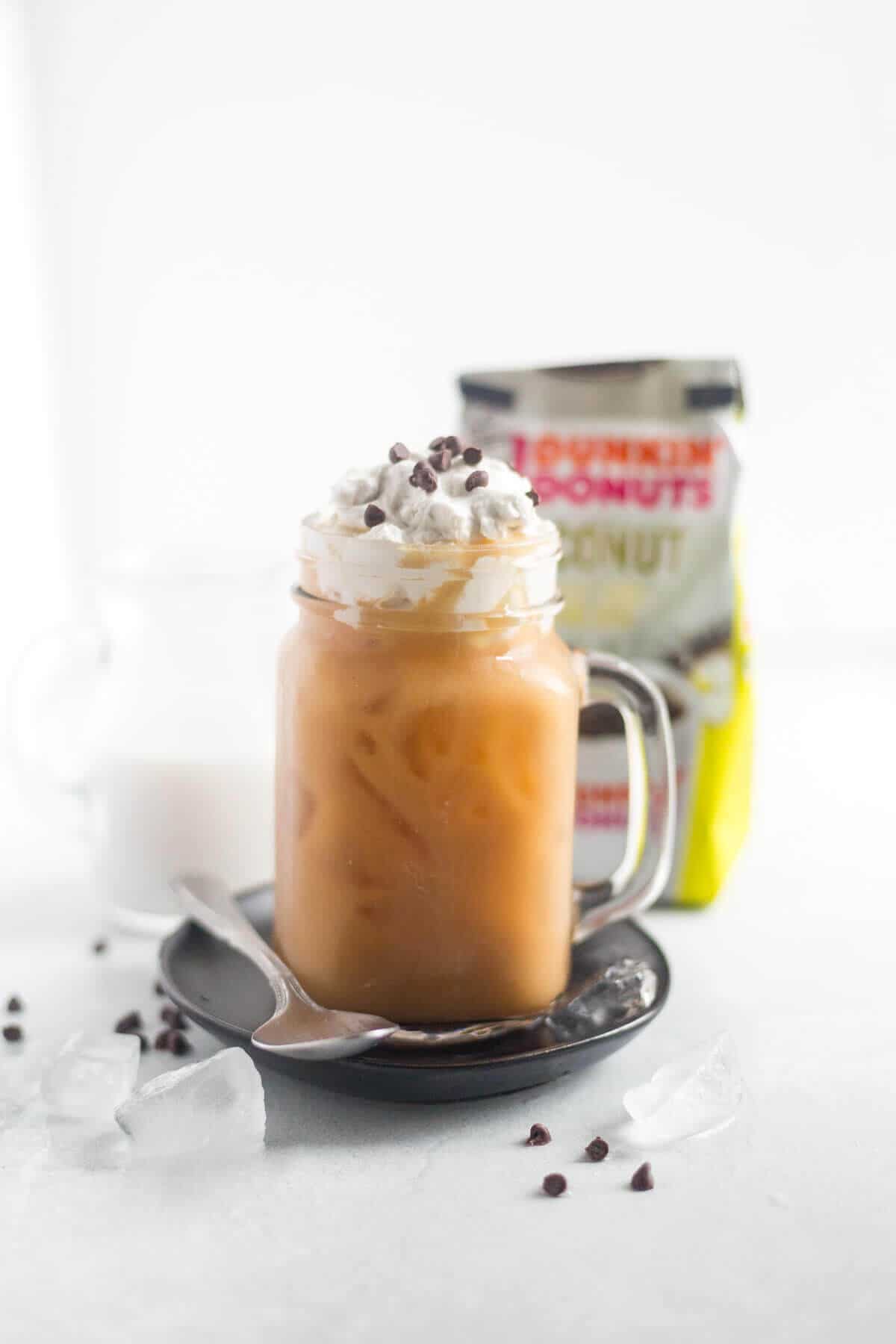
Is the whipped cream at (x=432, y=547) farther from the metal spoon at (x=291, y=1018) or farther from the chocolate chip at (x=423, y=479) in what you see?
the metal spoon at (x=291, y=1018)

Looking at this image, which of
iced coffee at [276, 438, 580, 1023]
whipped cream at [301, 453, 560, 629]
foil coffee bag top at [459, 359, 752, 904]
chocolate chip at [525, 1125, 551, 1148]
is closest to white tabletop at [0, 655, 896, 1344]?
chocolate chip at [525, 1125, 551, 1148]

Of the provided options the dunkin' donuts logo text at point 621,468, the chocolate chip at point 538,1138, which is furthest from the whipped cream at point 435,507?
the chocolate chip at point 538,1138

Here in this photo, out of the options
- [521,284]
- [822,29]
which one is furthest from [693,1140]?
[822,29]

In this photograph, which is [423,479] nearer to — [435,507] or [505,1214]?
[435,507]

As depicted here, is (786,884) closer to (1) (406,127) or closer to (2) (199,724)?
(2) (199,724)

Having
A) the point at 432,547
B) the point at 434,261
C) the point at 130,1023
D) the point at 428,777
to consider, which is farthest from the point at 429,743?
the point at 434,261
